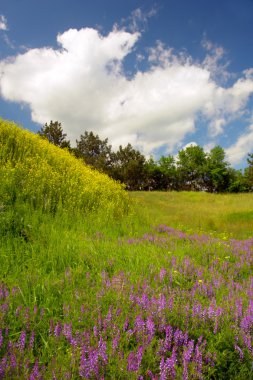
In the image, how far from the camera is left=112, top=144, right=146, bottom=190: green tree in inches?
2314

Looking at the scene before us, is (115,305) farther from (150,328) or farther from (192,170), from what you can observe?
(192,170)

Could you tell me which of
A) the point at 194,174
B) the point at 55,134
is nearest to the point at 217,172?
the point at 194,174

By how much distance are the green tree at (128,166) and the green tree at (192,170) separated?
52.6 ft

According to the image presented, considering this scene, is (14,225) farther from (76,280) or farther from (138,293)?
(138,293)

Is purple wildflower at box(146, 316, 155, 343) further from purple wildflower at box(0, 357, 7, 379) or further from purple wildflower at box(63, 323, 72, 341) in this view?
purple wildflower at box(0, 357, 7, 379)

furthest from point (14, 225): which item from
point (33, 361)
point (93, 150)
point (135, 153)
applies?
point (135, 153)

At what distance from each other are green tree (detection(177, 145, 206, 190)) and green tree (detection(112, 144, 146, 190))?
16.0 metres

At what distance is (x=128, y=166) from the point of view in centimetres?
5881

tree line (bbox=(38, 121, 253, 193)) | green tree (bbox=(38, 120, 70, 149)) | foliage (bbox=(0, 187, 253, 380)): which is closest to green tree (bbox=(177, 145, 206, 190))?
tree line (bbox=(38, 121, 253, 193))

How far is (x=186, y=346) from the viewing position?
275 cm

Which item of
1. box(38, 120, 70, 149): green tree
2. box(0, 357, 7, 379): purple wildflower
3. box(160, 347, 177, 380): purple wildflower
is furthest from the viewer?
box(38, 120, 70, 149): green tree

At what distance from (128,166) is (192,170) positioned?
22884 millimetres

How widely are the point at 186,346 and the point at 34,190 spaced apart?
651 centimetres

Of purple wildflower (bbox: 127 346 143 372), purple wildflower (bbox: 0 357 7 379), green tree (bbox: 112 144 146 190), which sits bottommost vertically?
purple wildflower (bbox: 0 357 7 379)
